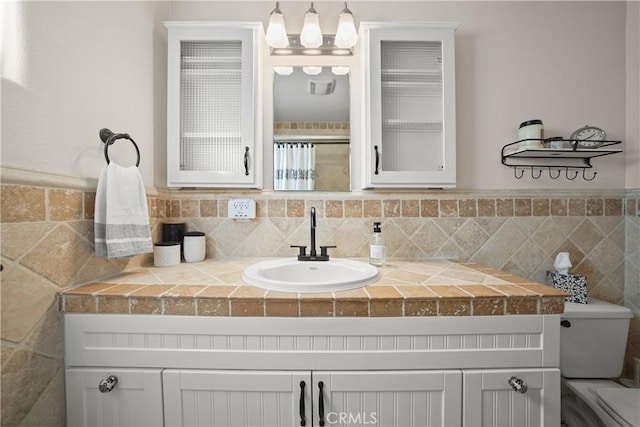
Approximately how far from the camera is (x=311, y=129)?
4.71ft

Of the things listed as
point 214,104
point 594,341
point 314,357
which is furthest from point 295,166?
point 594,341

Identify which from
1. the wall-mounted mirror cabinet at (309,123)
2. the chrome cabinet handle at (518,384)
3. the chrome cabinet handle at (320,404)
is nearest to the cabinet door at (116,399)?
the chrome cabinet handle at (320,404)

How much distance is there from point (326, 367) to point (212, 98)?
1299 mm

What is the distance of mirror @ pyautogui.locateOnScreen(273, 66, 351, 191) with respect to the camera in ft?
4.70

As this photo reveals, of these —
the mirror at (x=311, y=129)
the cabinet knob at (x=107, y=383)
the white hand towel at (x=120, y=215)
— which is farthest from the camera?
the mirror at (x=311, y=129)

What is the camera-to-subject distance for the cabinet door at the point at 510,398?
2.80 feet

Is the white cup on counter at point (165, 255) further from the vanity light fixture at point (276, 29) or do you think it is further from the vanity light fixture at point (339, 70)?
the vanity light fixture at point (339, 70)

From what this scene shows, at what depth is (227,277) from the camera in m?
1.06

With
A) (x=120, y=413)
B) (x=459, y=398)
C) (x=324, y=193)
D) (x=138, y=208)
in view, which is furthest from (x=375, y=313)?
(x=138, y=208)

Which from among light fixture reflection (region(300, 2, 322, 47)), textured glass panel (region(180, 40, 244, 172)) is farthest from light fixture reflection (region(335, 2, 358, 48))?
textured glass panel (region(180, 40, 244, 172))

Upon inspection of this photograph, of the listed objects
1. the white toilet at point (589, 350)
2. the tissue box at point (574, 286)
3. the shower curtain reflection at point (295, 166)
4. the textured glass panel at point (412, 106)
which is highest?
the textured glass panel at point (412, 106)

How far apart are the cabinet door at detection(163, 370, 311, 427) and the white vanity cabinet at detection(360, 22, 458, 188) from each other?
0.91 m

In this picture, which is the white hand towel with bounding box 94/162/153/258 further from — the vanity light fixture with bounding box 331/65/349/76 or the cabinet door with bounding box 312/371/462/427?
the vanity light fixture with bounding box 331/65/349/76

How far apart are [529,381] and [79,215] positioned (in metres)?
1.63
